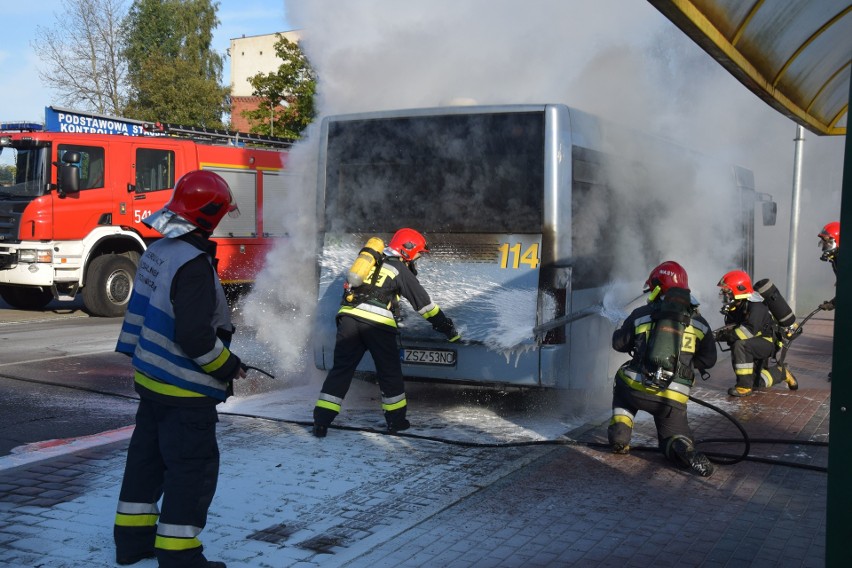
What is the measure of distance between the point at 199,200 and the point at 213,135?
40.7 ft

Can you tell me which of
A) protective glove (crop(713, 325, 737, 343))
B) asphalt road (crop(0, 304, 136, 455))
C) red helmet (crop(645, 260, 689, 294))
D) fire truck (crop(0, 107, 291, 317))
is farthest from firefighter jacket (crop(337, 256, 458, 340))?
fire truck (crop(0, 107, 291, 317))

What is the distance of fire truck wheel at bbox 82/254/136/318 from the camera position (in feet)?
45.8

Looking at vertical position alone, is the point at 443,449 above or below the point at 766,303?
below

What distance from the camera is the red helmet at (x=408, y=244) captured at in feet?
21.7

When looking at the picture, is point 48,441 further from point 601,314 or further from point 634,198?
point 634,198

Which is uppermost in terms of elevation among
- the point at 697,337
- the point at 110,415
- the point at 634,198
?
the point at 634,198

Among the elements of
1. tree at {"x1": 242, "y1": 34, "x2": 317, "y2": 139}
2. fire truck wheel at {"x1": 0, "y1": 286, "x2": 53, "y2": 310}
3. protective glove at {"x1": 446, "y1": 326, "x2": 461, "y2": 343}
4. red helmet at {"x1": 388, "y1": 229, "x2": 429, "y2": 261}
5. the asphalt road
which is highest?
tree at {"x1": 242, "y1": 34, "x2": 317, "y2": 139}

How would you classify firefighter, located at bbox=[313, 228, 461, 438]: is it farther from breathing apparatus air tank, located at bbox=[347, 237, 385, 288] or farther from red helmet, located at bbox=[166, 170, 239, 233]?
red helmet, located at bbox=[166, 170, 239, 233]

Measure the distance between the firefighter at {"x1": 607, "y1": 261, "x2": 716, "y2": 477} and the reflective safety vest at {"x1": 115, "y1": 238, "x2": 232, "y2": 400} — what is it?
3.02 metres

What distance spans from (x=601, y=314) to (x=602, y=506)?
2.49 metres

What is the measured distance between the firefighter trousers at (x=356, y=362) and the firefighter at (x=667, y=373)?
1616mm

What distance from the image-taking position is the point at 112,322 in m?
13.8

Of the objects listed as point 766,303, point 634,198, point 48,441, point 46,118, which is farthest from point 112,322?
point 766,303

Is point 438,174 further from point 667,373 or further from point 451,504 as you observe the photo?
point 451,504
